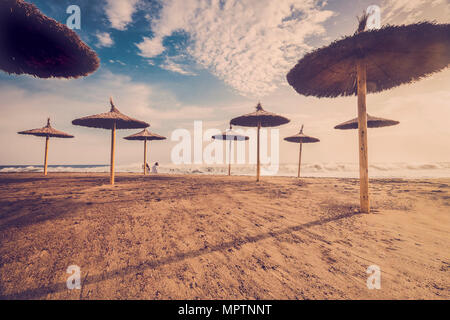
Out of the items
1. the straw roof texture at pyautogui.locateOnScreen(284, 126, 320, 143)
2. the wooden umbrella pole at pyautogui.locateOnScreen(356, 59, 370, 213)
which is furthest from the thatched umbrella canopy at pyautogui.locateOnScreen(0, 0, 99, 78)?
the straw roof texture at pyautogui.locateOnScreen(284, 126, 320, 143)

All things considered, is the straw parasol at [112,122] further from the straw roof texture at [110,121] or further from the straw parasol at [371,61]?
the straw parasol at [371,61]

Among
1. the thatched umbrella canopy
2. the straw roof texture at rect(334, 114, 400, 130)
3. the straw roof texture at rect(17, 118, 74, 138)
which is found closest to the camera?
the thatched umbrella canopy

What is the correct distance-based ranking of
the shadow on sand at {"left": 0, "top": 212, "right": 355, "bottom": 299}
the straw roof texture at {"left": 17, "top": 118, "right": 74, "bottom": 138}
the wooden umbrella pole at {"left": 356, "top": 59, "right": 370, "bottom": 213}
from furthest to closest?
1. the straw roof texture at {"left": 17, "top": 118, "right": 74, "bottom": 138}
2. the wooden umbrella pole at {"left": 356, "top": 59, "right": 370, "bottom": 213}
3. the shadow on sand at {"left": 0, "top": 212, "right": 355, "bottom": 299}

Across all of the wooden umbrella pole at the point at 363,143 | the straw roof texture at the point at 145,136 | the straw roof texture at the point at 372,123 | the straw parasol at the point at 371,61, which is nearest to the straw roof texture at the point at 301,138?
the straw roof texture at the point at 372,123

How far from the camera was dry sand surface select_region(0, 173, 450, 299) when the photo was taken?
1951 mm

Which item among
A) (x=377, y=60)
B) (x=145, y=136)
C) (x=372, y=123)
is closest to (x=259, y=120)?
(x=377, y=60)

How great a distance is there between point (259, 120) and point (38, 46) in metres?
7.88

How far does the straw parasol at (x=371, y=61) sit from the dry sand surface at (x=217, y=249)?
4.82ft

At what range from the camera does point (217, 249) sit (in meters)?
2.70

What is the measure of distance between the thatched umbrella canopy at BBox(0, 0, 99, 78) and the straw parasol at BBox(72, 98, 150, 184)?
2.25 m

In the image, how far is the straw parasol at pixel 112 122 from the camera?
7357 mm

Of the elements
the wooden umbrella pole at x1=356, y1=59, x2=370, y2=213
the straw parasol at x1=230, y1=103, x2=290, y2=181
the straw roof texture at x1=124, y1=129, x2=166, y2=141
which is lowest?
the wooden umbrella pole at x1=356, y1=59, x2=370, y2=213

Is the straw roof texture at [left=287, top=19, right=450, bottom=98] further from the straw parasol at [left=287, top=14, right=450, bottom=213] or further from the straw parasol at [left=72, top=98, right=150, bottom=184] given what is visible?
the straw parasol at [left=72, top=98, right=150, bottom=184]
